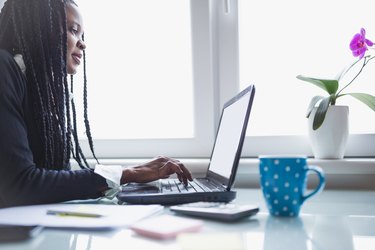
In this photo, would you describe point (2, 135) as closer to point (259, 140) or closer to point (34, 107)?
point (34, 107)

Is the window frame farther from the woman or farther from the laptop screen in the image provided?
the woman

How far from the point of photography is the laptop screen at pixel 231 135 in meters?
0.85

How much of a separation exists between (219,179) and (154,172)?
0.54 ft

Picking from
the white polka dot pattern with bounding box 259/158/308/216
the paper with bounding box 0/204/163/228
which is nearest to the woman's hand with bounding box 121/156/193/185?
the paper with bounding box 0/204/163/228

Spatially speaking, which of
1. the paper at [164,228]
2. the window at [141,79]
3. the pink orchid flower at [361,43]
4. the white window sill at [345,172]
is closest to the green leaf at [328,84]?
the pink orchid flower at [361,43]

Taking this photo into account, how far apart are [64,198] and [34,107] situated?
26 centimetres

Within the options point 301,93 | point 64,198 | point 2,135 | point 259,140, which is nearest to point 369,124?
point 301,93

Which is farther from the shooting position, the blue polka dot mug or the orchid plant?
the orchid plant

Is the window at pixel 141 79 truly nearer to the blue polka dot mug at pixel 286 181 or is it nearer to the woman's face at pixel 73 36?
the woman's face at pixel 73 36

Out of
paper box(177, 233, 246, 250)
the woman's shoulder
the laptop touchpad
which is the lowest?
the laptop touchpad

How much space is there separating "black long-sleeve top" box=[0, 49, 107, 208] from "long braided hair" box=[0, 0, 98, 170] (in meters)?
0.09

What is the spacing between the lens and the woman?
2.65 ft

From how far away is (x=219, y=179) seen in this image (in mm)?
982

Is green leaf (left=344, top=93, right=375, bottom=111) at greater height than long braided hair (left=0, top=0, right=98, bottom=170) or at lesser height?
lesser
